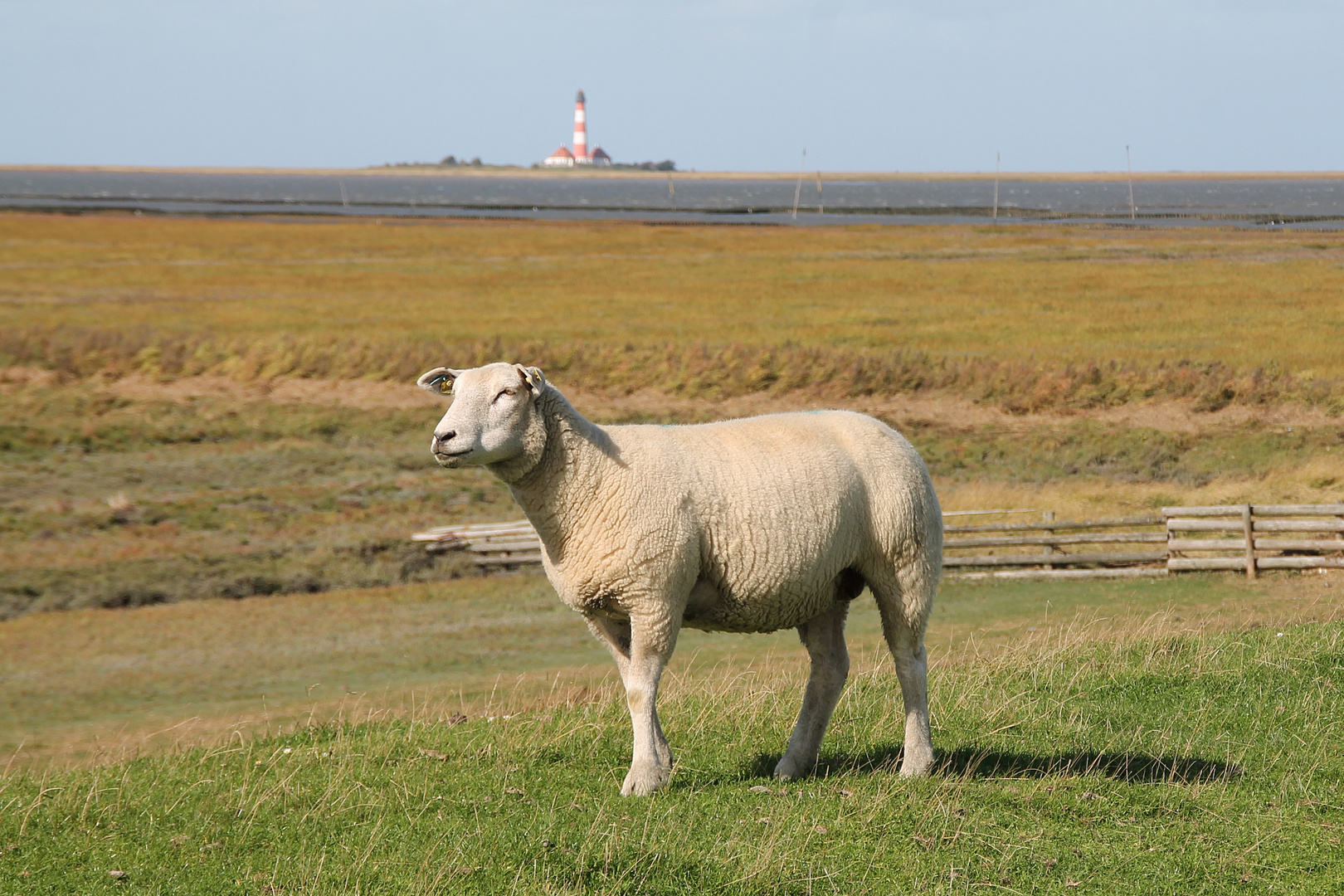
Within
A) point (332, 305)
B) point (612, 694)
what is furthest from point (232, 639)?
point (332, 305)

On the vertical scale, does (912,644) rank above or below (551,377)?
above

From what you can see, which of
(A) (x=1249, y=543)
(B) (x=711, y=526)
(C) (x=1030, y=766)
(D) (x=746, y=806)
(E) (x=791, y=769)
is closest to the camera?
(D) (x=746, y=806)

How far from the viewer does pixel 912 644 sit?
677cm

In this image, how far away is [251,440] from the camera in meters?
28.0

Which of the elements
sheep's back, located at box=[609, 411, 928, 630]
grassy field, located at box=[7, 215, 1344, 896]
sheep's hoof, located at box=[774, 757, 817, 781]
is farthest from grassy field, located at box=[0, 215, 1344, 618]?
sheep's back, located at box=[609, 411, 928, 630]

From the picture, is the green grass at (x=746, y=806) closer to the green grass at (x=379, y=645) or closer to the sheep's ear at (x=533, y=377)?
the sheep's ear at (x=533, y=377)

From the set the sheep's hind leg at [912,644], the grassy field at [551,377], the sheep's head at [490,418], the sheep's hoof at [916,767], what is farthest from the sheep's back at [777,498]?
the grassy field at [551,377]

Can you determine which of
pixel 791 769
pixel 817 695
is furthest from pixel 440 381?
pixel 791 769

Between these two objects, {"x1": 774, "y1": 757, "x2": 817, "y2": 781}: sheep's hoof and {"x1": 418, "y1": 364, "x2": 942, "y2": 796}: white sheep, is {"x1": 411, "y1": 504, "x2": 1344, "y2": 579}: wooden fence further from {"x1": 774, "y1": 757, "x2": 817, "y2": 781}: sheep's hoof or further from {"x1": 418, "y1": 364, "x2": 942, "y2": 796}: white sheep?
{"x1": 418, "y1": 364, "x2": 942, "y2": 796}: white sheep

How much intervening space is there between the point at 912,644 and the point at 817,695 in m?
0.59

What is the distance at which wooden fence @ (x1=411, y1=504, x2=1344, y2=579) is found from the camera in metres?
19.5

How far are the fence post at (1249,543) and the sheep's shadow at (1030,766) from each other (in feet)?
43.7

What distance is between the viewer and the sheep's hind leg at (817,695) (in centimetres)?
687

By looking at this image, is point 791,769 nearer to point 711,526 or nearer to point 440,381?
point 711,526
